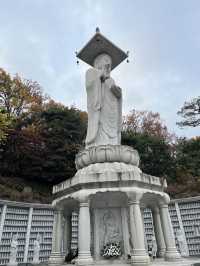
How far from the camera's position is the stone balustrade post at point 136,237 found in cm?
632

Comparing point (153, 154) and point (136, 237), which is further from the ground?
point (153, 154)

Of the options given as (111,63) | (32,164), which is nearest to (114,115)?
(111,63)

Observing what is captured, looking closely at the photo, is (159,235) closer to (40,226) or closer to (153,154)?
(40,226)

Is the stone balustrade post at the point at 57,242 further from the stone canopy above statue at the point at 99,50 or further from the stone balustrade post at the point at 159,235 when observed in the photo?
the stone canopy above statue at the point at 99,50

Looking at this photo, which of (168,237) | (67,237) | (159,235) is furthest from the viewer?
(67,237)

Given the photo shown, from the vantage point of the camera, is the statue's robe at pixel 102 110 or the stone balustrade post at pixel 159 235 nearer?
the stone balustrade post at pixel 159 235

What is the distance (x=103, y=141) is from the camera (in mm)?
9516

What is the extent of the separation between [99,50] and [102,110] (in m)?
2.54

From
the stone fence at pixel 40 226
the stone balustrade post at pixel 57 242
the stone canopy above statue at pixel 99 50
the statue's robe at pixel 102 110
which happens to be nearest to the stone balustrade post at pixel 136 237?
the stone balustrade post at pixel 57 242

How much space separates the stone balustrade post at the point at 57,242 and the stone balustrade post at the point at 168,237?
10.2 ft

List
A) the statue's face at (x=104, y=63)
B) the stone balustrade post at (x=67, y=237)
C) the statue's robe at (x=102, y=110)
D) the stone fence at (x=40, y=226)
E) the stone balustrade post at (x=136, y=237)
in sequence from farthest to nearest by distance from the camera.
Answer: the stone fence at (x=40, y=226)
the statue's face at (x=104, y=63)
the statue's robe at (x=102, y=110)
the stone balustrade post at (x=67, y=237)
the stone balustrade post at (x=136, y=237)

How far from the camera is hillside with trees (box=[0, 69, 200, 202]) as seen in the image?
22.0 metres

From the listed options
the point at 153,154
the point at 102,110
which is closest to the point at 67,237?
the point at 102,110

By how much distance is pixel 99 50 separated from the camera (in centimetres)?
1060
